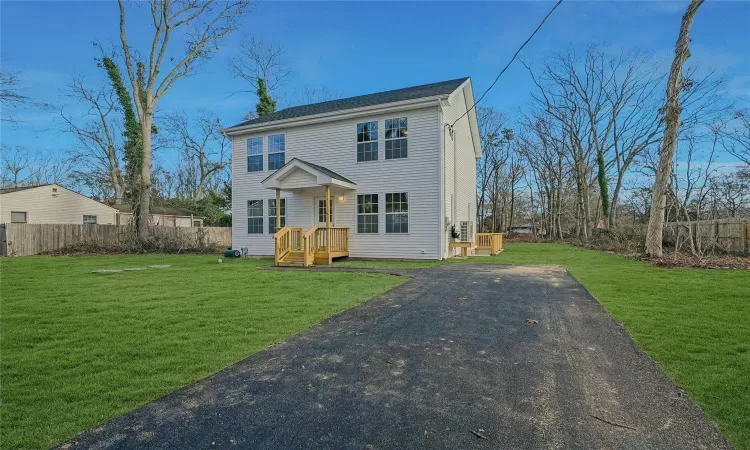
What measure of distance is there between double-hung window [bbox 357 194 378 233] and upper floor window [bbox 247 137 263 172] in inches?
193

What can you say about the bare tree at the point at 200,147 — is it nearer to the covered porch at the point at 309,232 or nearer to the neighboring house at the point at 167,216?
the neighboring house at the point at 167,216

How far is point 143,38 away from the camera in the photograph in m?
19.5

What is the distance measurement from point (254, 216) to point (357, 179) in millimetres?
5010

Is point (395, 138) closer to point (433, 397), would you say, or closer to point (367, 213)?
point (367, 213)

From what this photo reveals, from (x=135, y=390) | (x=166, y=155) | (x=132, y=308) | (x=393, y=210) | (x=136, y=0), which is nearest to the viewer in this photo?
(x=135, y=390)

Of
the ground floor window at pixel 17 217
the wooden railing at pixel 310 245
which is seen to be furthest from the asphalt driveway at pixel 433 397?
A: the ground floor window at pixel 17 217

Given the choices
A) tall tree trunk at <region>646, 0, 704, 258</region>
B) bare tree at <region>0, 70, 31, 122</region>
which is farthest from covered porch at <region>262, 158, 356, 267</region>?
bare tree at <region>0, 70, 31, 122</region>

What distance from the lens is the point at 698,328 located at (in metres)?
4.10

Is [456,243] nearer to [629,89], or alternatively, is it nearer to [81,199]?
[629,89]

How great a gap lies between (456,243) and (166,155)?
30082mm

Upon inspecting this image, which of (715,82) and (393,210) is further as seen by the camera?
(715,82)

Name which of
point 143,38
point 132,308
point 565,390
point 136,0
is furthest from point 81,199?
point 565,390

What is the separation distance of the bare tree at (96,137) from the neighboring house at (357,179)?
14.4m

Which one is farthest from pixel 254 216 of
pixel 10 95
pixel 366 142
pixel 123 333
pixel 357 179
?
pixel 10 95
